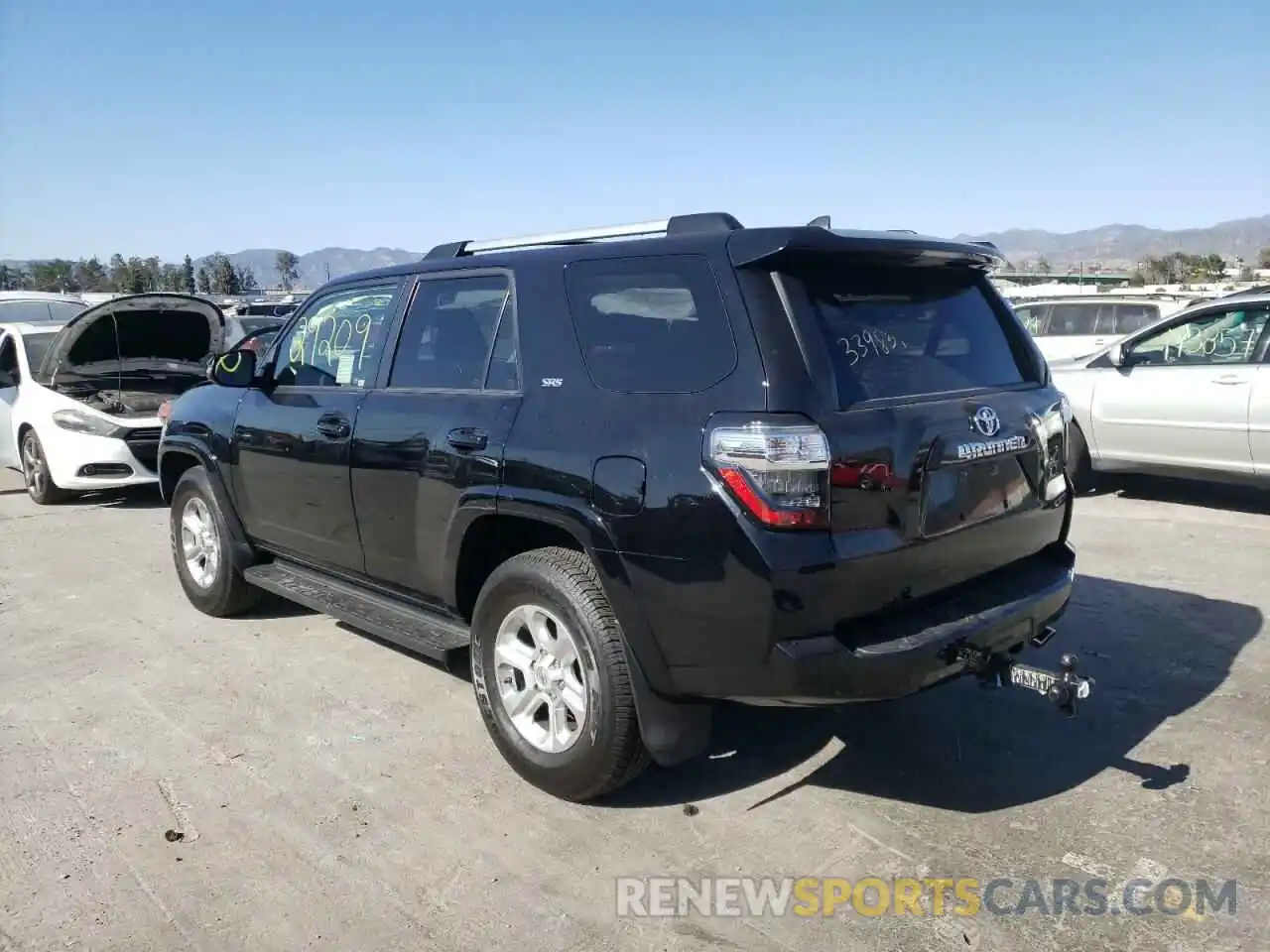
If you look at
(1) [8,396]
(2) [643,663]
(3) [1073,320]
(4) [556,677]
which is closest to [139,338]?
(1) [8,396]

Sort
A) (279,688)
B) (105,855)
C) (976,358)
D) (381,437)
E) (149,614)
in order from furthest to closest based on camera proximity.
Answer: (149,614) < (279,688) < (381,437) < (976,358) < (105,855)

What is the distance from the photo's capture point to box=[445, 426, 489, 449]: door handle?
12.0 ft

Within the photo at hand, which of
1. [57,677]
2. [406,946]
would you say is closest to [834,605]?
[406,946]

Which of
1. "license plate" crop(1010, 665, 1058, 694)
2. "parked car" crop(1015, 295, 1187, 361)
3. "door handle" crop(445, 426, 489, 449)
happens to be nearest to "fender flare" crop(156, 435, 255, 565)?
"door handle" crop(445, 426, 489, 449)

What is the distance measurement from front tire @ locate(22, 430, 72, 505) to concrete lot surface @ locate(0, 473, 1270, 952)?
15.7 feet

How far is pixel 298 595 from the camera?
4.67 m

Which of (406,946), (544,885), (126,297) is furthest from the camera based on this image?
(126,297)

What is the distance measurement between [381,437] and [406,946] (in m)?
2.08

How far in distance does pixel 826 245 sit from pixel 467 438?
59.1 inches

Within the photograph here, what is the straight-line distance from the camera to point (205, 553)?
18.8 ft

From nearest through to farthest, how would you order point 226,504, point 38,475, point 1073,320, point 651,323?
1. point 651,323
2. point 226,504
3. point 38,475
4. point 1073,320

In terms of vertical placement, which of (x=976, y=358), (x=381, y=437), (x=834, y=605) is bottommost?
(x=834, y=605)

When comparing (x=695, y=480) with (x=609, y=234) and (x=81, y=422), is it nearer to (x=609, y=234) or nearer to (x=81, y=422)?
(x=609, y=234)

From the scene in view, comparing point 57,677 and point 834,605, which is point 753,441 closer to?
point 834,605
